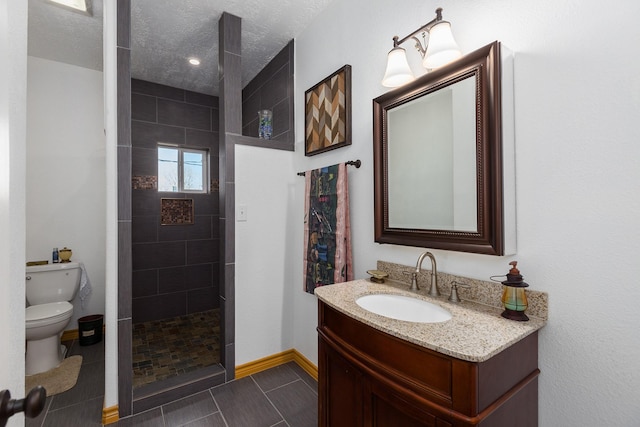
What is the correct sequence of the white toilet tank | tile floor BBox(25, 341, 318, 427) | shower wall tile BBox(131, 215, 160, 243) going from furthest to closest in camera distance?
shower wall tile BBox(131, 215, 160, 243), the white toilet tank, tile floor BBox(25, 341, 318, 427)

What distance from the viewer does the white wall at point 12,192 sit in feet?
1.74

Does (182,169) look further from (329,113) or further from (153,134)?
(329,113)

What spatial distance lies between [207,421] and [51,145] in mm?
2911

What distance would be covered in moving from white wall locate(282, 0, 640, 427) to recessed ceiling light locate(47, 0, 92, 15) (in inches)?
101

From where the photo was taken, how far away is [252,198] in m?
2.25

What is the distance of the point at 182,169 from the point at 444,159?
10.2ft

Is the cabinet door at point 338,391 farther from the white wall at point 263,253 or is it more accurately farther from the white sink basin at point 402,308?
the white wall at point 263,253

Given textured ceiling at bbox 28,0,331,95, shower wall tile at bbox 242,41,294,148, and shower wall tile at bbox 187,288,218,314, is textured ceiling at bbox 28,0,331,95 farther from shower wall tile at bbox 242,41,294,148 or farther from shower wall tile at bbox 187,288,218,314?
shower wall tile at bbox 187,288,218,314

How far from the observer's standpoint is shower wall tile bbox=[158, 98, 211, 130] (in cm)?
332

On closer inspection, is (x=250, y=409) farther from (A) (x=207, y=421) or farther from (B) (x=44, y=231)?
(B) (x=44, y=231)

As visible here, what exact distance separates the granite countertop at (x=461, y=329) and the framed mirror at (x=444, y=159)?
23 cm

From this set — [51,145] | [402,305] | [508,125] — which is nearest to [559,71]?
[508,125]

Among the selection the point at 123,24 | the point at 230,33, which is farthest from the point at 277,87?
the point at 123,24

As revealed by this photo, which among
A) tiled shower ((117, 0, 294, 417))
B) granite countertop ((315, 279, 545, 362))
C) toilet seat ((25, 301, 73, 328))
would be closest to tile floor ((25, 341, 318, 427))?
tiled shower ((117, 0, 294, 417))
